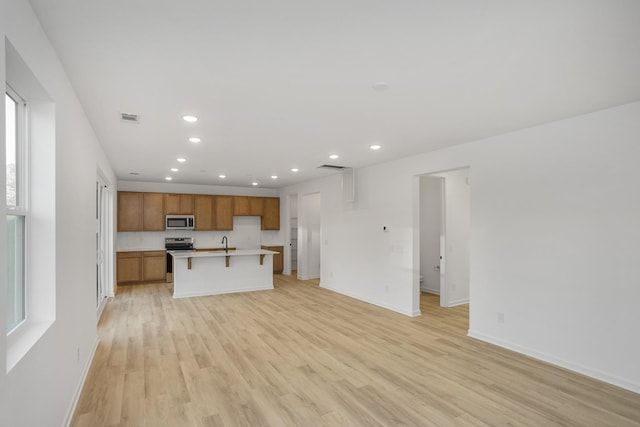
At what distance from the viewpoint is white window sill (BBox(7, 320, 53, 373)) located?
1.53 m

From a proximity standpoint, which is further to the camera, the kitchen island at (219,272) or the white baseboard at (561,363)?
the kitchen island at (219,272)

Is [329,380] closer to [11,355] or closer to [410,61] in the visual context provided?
[11,355]

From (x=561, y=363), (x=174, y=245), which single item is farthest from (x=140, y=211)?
(x=561, y=363)

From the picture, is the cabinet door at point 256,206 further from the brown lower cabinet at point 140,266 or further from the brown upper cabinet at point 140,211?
the brown lower cabinet at point 140,266

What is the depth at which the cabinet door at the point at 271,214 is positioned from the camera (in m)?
9.67

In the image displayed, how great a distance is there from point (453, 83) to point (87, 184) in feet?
11.8

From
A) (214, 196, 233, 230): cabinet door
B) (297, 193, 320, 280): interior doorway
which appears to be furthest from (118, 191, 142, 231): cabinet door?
(297, 193, 320, 280): interior doorway

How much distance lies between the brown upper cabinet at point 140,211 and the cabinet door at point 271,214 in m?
2.72

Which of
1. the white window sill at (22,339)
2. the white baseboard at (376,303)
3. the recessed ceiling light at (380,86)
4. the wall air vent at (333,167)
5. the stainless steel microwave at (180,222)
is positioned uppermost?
the recessed ceiling light at (380,86)

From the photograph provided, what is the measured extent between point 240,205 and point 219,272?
109 inches

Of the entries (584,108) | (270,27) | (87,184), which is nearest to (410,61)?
(270,27)

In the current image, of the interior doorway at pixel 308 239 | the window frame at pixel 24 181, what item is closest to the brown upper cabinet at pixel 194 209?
the interior doorway at pixel 308 239

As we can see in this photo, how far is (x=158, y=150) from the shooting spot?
191 inches

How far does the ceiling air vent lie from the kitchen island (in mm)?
3630
